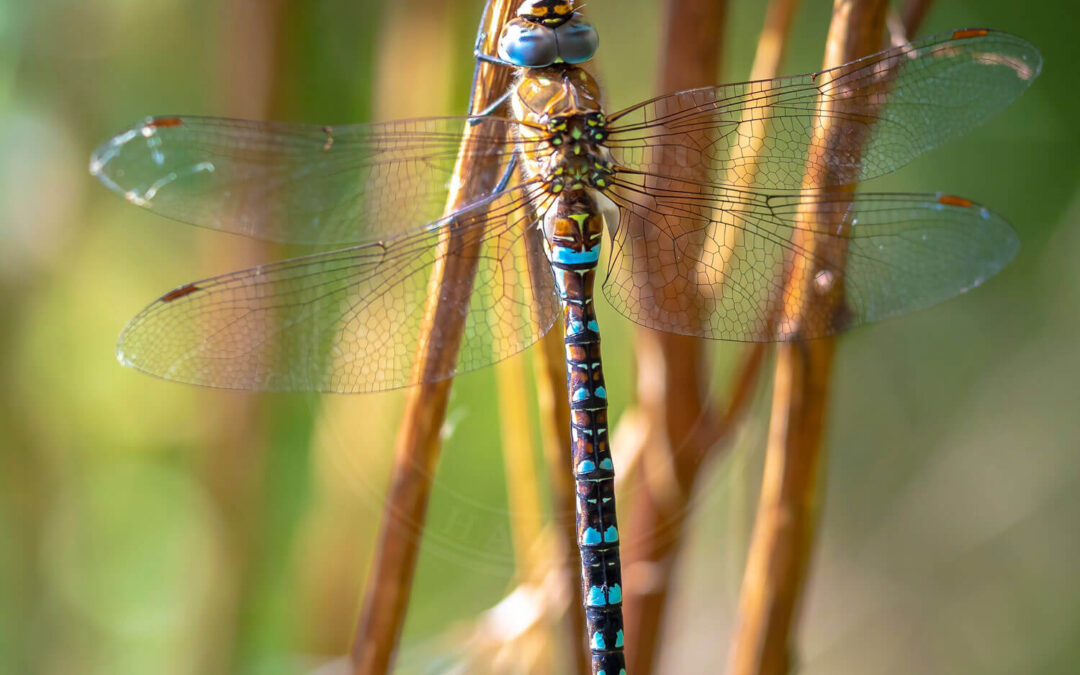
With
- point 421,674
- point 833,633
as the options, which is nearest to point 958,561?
point 833,633

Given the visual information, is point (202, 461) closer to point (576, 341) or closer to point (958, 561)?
point (576, 341)

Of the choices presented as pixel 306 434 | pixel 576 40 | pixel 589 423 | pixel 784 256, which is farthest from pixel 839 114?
pixel 306 434

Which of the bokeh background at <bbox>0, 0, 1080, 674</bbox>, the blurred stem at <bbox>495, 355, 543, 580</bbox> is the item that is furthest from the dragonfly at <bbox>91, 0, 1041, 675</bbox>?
the bokeh background at <bbox>0, 0, 1080, 674</bbox>

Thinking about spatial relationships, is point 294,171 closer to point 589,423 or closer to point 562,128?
point 562,128

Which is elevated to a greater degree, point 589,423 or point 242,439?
point 242,439

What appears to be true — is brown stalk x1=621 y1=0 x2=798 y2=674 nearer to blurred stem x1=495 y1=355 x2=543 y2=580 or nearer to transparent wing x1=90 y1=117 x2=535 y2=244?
blurred stem x1=495 y1=355 x2=543 y2=580

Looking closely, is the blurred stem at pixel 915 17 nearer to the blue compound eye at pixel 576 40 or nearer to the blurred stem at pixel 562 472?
the blue compound eye at pixel 576 40
